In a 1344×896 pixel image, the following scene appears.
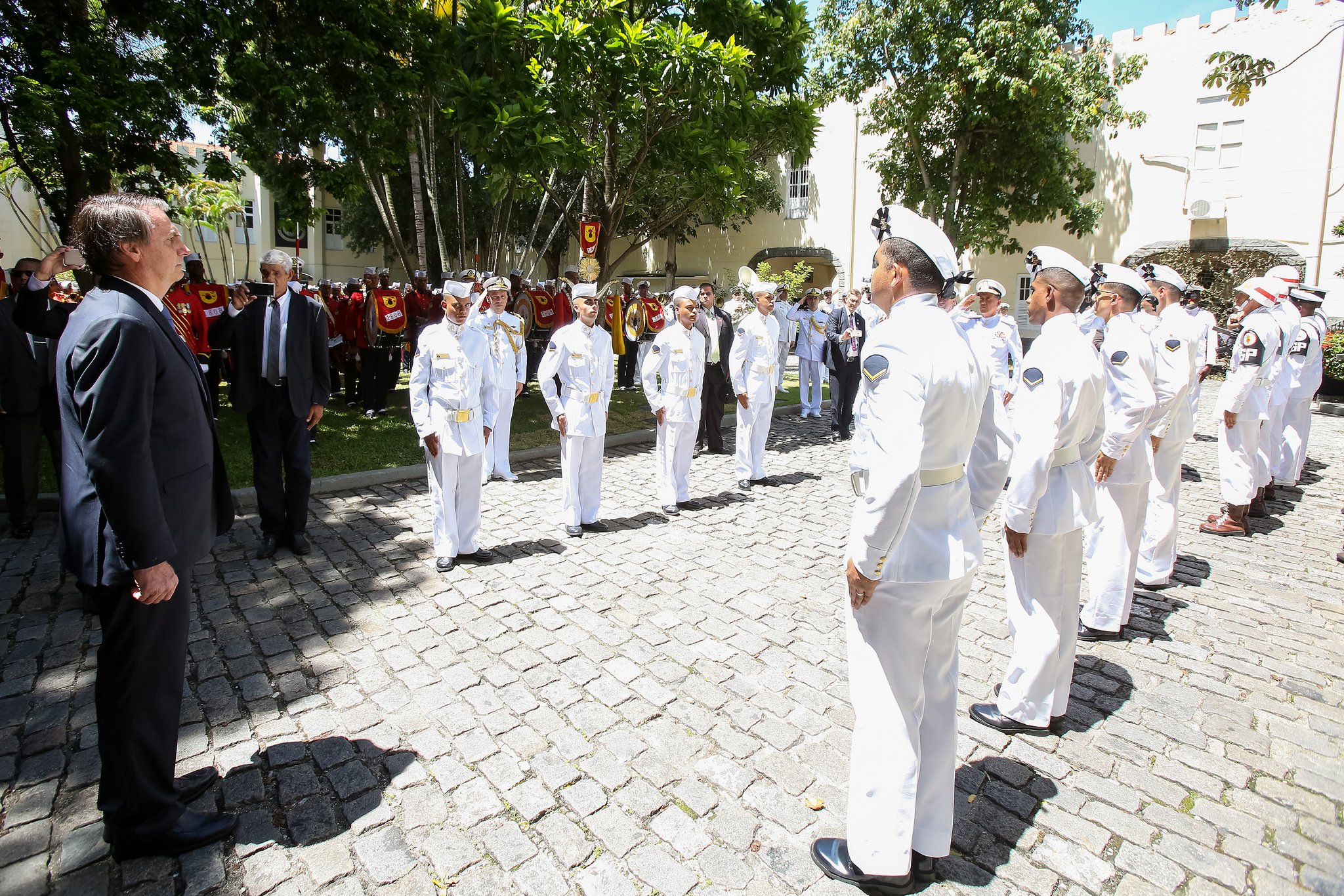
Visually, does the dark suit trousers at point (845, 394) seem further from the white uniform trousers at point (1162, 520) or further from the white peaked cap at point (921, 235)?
the white peaked cap at point (921, 235)

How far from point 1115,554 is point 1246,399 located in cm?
346

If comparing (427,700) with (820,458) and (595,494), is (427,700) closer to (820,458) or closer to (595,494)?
(595,494)

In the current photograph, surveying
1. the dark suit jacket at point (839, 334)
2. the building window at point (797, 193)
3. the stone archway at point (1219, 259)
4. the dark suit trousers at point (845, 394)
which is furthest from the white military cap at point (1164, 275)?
the building window at point (797, 193)

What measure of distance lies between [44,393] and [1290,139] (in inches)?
1009

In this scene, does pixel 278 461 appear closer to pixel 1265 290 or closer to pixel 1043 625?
pixel 1043 625

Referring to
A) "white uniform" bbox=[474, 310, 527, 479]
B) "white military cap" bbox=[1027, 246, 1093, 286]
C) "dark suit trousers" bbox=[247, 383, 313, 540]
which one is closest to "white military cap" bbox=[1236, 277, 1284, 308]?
"white military cap" bbox=[1027, 246, 1093, 286]

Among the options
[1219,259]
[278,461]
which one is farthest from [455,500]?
[1219,259]

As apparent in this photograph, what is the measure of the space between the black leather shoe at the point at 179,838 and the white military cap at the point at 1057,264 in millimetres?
4182

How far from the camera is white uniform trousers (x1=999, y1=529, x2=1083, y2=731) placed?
3.58 meters

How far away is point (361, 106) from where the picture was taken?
30.4ft

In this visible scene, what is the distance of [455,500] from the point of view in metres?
5.93

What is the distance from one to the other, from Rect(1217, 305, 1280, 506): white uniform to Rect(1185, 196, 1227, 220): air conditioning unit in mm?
16371

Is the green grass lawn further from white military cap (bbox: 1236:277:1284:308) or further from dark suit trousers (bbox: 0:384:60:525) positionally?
white military cap (bbox: 1236:277:1284:308)

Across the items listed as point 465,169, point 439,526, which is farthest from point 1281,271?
point 465,169
